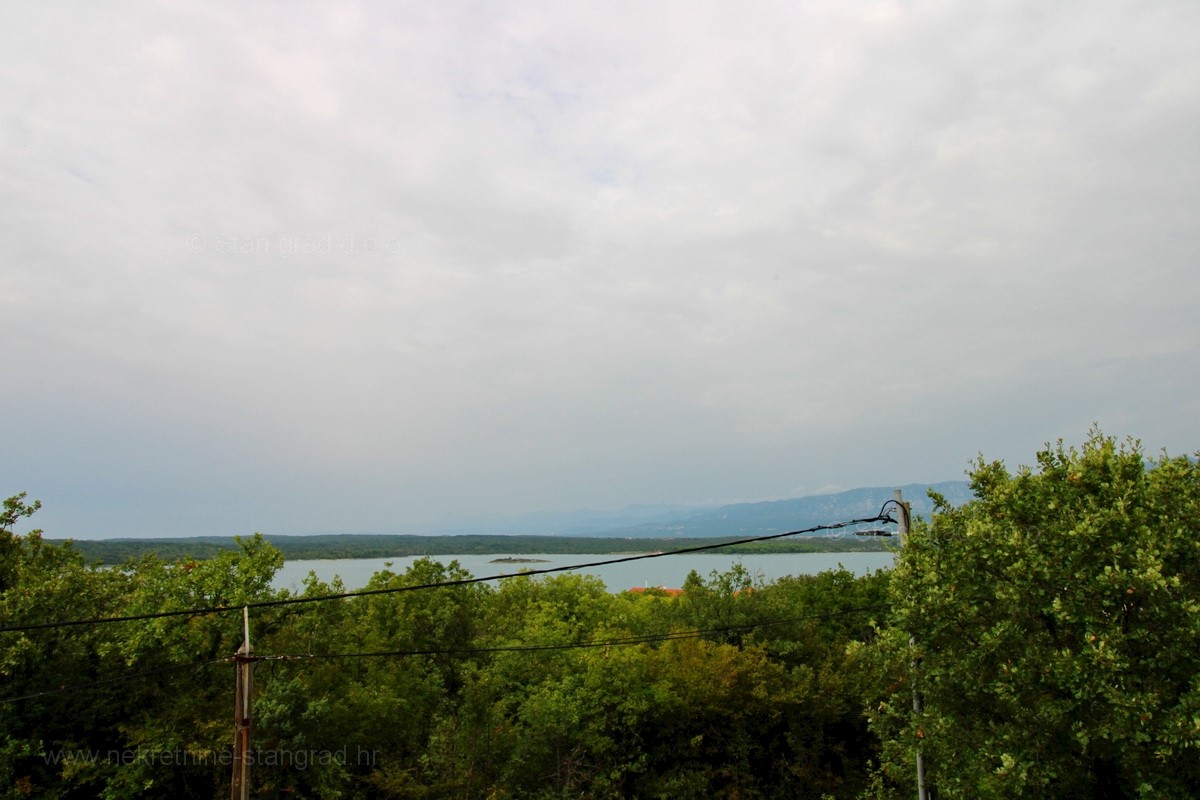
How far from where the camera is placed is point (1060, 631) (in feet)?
44.5

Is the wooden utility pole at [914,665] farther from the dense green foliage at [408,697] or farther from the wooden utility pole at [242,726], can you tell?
the wooden utility pole at [242,726]

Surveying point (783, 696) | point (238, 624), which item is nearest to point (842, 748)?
point (783, 696)

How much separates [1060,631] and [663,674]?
16795 mm

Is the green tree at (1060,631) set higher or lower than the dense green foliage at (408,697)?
higher

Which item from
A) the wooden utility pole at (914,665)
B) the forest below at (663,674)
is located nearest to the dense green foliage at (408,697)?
the forest below at (663,674)

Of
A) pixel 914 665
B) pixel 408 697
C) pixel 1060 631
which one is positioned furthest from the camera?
pixel 408 697

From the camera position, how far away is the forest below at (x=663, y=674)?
12852 millimetres

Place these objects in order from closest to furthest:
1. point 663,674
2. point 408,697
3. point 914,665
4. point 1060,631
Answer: point 1060,631
point 914,665
point 408,697
point 663,674

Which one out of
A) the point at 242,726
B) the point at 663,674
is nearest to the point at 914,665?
the point at 242,726

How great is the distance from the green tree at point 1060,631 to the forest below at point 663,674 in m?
0.05

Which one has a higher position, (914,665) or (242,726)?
(242,726)

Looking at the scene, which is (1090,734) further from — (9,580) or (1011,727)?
(9,580)

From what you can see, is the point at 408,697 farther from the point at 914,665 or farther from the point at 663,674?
the point at 914,665

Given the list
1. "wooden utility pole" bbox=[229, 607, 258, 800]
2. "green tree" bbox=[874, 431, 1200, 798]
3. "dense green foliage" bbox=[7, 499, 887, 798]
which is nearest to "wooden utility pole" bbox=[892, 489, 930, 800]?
"green tree" bbox=[874, 431, 1200, 798]
